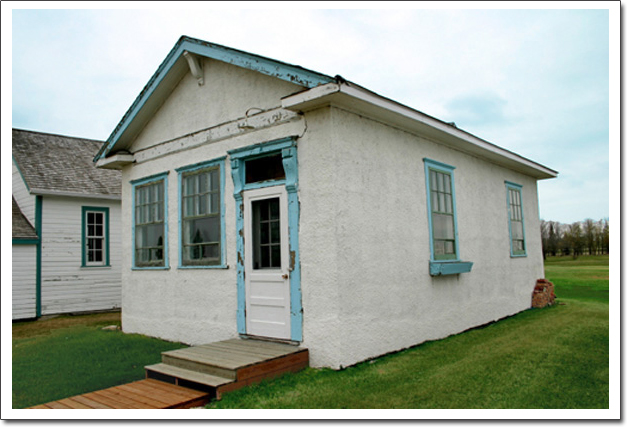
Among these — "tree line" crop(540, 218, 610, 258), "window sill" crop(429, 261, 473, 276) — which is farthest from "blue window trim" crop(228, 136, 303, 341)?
"tree line" crop(540, 218, 610, 258)

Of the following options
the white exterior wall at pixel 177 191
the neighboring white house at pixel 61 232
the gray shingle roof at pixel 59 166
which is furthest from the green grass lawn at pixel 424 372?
the gray shingle roof at pixel 59 166

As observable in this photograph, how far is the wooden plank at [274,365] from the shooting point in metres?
5.21

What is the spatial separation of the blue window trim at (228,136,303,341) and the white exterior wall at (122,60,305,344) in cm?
17

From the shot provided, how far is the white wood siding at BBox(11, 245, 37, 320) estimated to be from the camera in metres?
12.4

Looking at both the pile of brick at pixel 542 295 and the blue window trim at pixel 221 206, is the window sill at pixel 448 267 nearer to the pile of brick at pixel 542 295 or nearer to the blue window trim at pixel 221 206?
the blue window trim at pixel 221 206

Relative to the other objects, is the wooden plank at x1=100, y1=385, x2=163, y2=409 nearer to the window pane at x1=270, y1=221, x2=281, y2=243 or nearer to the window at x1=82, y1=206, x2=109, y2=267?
the window pane at x1=270, y1=221, x2=281, y2=243

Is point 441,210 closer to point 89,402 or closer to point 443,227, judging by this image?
point 443,227

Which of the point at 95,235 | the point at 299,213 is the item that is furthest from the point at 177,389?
the point at 95,235

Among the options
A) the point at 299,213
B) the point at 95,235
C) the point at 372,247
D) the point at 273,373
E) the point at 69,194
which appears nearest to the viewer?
the point at 273,373

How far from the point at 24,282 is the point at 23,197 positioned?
8.57ft

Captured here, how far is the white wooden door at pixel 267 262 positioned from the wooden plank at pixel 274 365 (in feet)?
1.67

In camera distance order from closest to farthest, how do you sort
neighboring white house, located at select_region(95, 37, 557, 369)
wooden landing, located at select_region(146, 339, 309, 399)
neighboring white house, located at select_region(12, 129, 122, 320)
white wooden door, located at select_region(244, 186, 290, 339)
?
wooden landing, located at select_region(146, 339, 309, 399) → neighboring white house, located at select_region(95, 37, 557, 369) → white wooden door, located at select_region(244, 186, 290, 339) → neighboring white house, located at select_region(12, 129, 122, 320)

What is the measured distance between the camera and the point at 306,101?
19.1 ft
